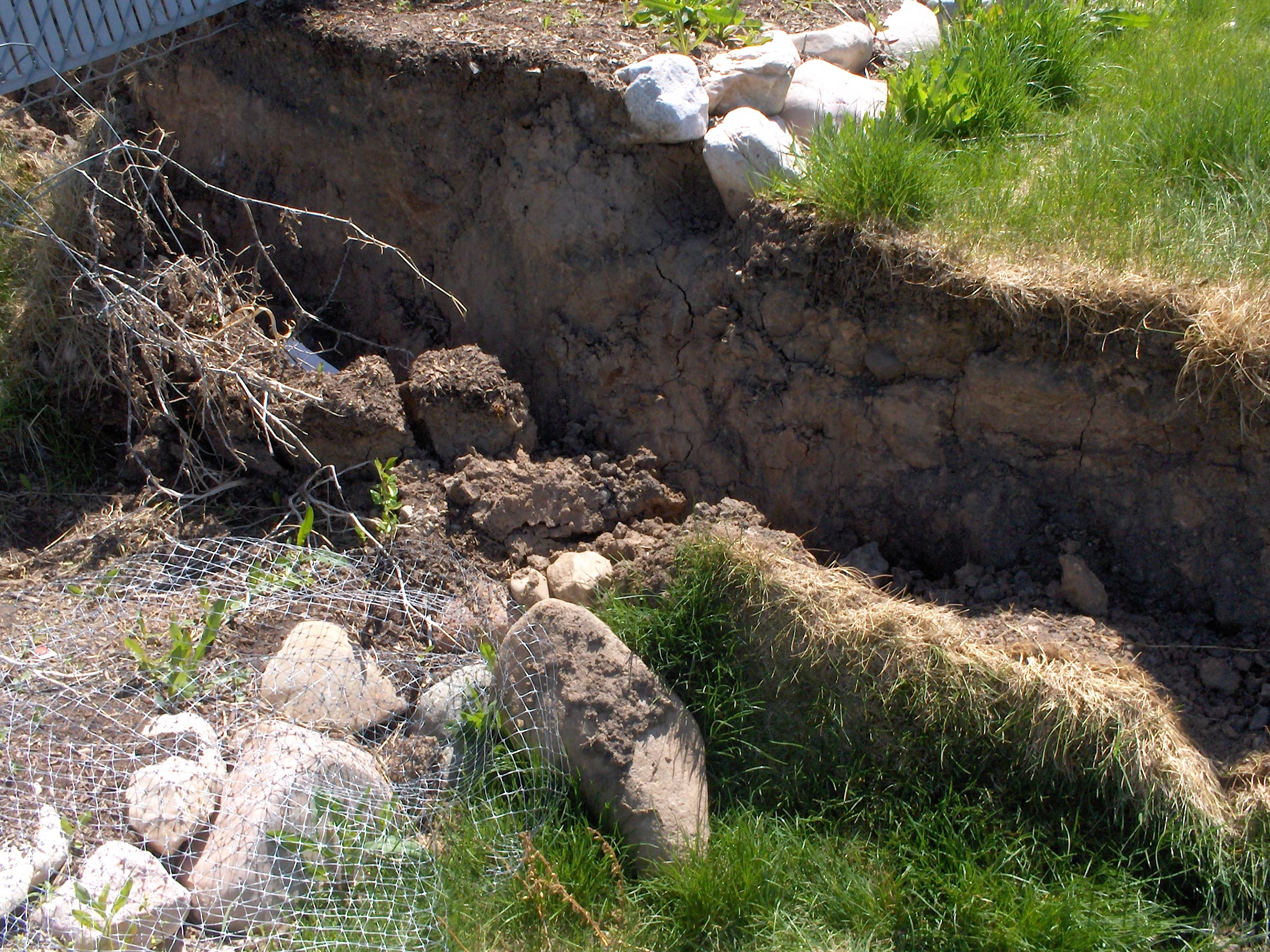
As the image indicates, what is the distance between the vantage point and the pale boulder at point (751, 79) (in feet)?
12.1

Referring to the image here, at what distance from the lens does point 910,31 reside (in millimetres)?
4254

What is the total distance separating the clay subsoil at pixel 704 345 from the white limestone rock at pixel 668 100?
93 mm

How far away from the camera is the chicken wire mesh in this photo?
2.61 meters

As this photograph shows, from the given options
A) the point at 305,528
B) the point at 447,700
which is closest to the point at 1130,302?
the point at 447,700

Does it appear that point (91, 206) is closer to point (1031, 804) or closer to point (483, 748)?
point (483, 748)

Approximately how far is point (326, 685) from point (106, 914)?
834 millimetres

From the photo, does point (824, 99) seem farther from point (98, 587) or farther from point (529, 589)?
point (98, 587)

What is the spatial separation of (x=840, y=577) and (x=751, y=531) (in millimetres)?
343

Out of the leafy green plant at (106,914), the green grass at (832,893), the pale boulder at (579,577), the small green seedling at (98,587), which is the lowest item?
the green grass at (832,893)

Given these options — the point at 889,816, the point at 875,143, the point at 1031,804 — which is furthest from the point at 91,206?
the point at 1031,804

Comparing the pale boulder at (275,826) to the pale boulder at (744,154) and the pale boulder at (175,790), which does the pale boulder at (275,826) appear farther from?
the pale boulder at (744,154)

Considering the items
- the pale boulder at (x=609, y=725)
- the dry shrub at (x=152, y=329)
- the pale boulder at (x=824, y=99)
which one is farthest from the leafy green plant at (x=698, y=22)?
the pale boulder at (x=609, y=725)

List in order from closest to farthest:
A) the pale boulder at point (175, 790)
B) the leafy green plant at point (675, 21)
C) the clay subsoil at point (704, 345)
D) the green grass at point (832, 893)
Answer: the green grass at point (832, 893), the pale boulder at point (175, 790), the clay subsoil at point (704, 345), the leafy green plant at point (675, 21)

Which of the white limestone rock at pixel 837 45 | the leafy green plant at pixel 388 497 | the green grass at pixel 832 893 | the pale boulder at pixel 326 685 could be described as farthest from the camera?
the white limestone rock at pixel 837 45
